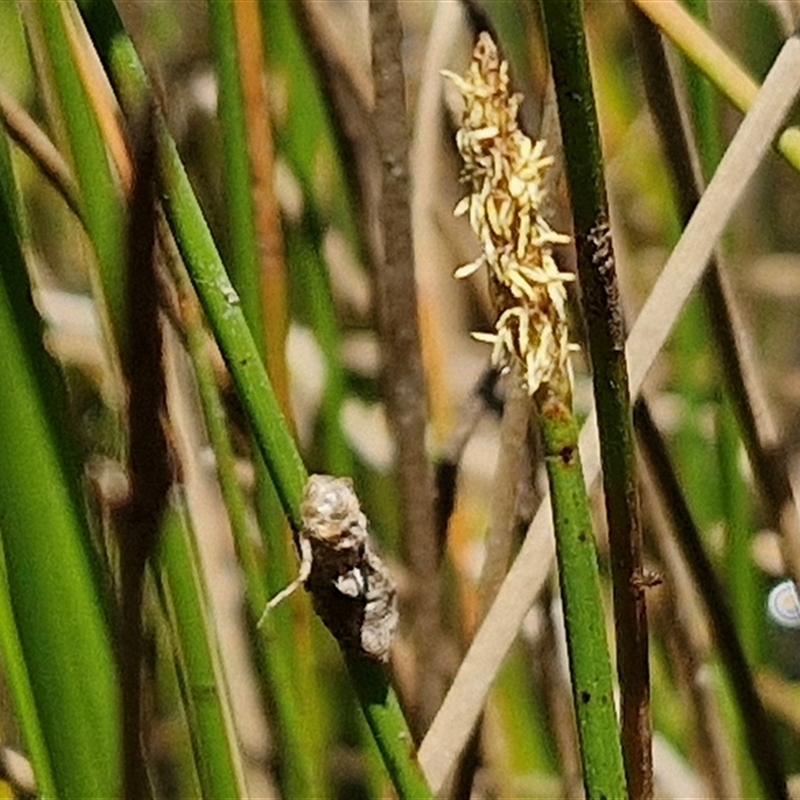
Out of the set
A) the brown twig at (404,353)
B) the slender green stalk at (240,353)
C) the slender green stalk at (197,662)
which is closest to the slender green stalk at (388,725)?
the slender green stalk at (240,353)

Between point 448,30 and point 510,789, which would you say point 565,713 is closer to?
point 510,789

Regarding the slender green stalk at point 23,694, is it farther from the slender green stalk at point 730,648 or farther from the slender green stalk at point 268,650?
the slender green stalk at point 730,648

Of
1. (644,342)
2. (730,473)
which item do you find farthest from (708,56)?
(730,473)

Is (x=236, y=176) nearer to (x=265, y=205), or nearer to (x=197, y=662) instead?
(x=265, y=205)

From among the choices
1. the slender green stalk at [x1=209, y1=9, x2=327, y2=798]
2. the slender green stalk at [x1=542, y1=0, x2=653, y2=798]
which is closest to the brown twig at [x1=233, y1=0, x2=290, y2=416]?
the slender green stalk at [x1=209, y1=9, x2=327, y2=798]

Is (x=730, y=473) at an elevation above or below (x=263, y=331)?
below

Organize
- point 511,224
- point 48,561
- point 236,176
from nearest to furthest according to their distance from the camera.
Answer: point 511,224, point 48,561, point 236,176

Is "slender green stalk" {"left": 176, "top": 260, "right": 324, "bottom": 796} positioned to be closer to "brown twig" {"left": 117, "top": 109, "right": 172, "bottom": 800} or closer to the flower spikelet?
"brown twig" {"left": 117, "top": 109, "right": 172, "bottom": 800}
